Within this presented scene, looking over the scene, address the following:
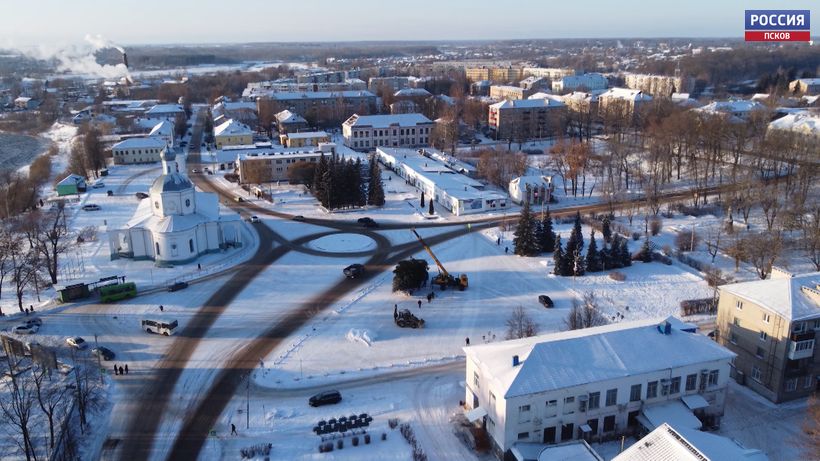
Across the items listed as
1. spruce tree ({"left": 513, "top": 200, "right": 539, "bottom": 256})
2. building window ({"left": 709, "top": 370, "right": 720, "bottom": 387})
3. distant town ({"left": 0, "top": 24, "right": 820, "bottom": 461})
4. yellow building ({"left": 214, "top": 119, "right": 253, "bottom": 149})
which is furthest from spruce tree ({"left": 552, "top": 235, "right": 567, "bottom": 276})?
yellow building ({"left": 214, "top": 119, "right": 253, "bottom": 149})

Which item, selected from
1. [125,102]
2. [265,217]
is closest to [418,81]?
[125,102]

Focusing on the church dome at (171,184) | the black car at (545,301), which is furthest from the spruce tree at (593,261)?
the church dome at (171,184)

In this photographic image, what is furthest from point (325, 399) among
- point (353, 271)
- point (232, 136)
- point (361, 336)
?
point (232, 136)

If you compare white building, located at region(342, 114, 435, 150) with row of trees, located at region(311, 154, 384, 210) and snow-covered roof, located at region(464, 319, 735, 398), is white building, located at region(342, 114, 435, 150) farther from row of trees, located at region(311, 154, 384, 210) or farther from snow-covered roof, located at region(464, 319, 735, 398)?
snow-covered roof, located at region(464, 319, 735, 398)

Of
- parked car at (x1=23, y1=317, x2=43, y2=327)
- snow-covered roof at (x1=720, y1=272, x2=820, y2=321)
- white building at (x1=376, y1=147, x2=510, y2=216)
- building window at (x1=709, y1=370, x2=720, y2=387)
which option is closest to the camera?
building window at (x1=709, y1=370, x2=720, y2=387)

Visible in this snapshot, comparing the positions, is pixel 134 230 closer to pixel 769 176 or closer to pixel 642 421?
pixel 642 421

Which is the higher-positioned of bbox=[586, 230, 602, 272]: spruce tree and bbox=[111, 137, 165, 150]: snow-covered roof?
bbox=[111, 137, 165, 150]: snow-covered roof
